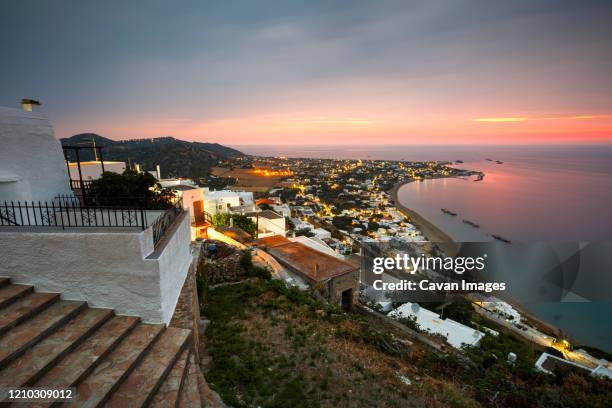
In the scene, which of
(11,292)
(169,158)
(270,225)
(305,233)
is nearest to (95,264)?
(11,292)

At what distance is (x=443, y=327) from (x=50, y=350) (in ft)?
45.5

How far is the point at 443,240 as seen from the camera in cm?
3362

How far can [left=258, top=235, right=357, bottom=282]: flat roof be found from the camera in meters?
10.7

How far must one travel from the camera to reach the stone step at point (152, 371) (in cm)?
282

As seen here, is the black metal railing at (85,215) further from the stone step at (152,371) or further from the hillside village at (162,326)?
the stone step at (152,371)

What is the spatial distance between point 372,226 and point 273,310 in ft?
100.0

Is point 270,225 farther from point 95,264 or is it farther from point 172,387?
point 172,387

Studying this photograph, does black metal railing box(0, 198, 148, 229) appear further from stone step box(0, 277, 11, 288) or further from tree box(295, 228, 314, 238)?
tree box(295, 228, 314, 238)

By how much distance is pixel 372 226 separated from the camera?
3606 centimetres

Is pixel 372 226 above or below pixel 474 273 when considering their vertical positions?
above

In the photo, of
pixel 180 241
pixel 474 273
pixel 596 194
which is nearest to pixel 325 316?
pixel 180 241

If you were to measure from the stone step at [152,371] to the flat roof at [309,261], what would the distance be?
6.66m

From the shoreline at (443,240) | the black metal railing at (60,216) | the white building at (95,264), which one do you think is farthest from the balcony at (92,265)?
the shoreline at (443,240)

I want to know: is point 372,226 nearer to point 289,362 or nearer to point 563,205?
point 289,362
